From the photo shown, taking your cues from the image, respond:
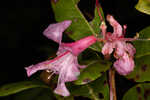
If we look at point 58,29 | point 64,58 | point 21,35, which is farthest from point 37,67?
point 21,35

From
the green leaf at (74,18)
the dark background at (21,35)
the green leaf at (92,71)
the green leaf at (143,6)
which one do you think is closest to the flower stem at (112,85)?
the green leaf at (92,71)

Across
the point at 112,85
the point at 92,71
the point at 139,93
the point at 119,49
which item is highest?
the point at 119,49

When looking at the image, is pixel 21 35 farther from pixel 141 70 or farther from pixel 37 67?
pixel 141 70

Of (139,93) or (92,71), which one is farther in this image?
(139,93)

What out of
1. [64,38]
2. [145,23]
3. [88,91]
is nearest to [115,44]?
[88,91]

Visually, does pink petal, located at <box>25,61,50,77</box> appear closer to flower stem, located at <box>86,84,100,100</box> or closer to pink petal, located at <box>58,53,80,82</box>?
pink petal, located at <box>58,53,80,82</box>

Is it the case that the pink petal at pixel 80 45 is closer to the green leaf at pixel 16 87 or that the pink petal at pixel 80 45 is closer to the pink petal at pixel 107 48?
the pink petal at pixel 107 48
